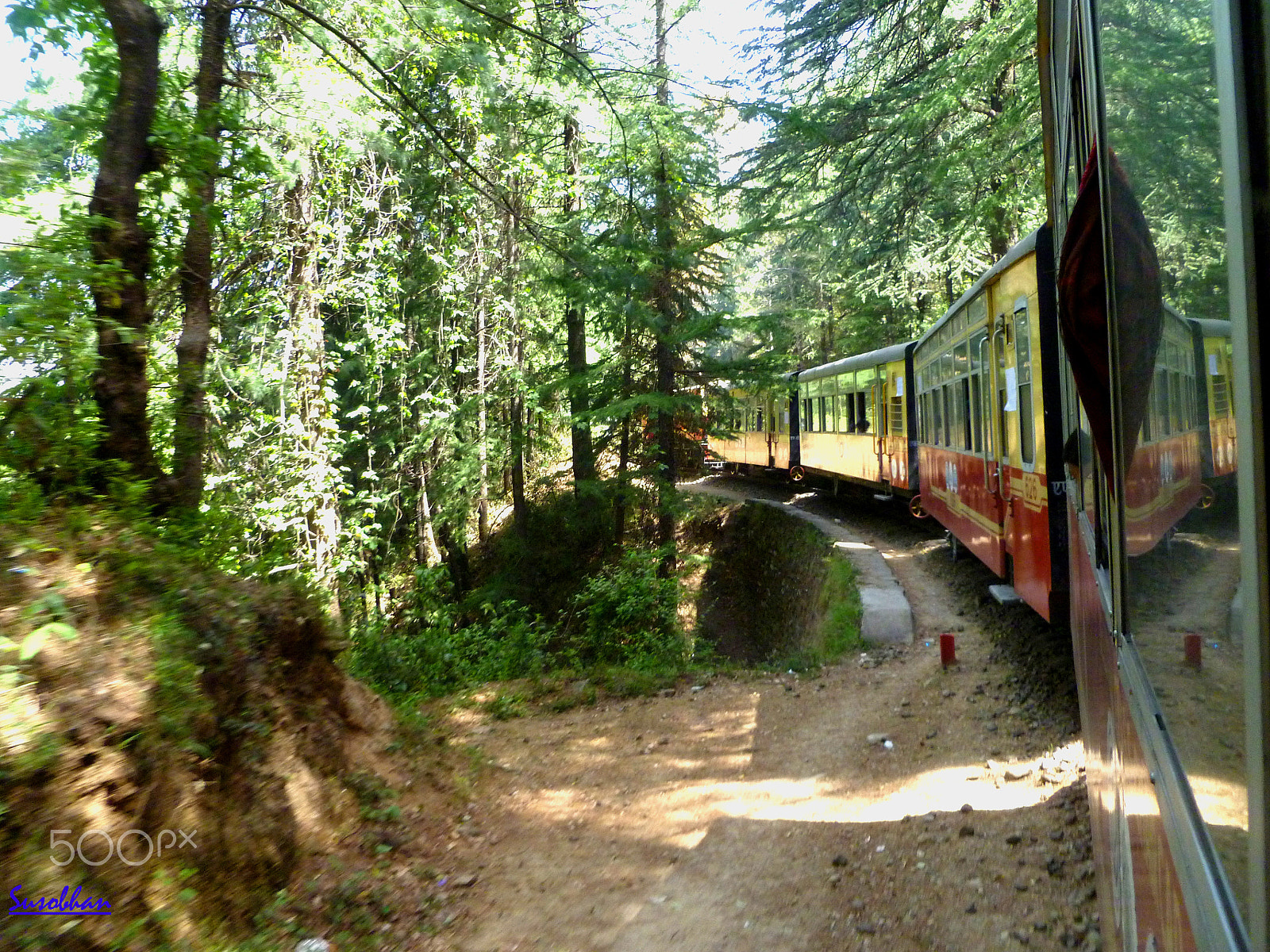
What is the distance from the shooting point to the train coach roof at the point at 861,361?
17.1 metres

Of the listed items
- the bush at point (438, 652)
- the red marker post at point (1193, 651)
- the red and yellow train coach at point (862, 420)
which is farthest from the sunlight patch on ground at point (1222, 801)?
the red and yellow train coach at point (862, 420)

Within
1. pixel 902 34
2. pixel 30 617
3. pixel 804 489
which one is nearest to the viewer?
pixel 30 617

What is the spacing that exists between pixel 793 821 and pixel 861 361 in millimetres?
14732

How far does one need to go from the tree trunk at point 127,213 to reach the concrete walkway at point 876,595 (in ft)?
26.0

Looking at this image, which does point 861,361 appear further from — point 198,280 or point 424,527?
point 198,280

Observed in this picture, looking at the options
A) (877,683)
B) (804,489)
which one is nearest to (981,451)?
(877,683)

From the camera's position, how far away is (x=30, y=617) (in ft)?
12.6

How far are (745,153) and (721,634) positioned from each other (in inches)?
382

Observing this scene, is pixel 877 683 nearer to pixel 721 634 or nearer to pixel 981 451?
pixel 981 451

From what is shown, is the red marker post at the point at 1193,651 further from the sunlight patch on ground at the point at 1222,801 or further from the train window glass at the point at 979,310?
the train window glass at the point at 979,310

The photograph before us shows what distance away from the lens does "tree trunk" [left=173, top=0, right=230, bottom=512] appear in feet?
20.9

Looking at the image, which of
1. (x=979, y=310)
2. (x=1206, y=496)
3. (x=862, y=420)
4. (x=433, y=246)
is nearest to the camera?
(x=1206, y=496)

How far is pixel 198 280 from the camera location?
22.8ft
